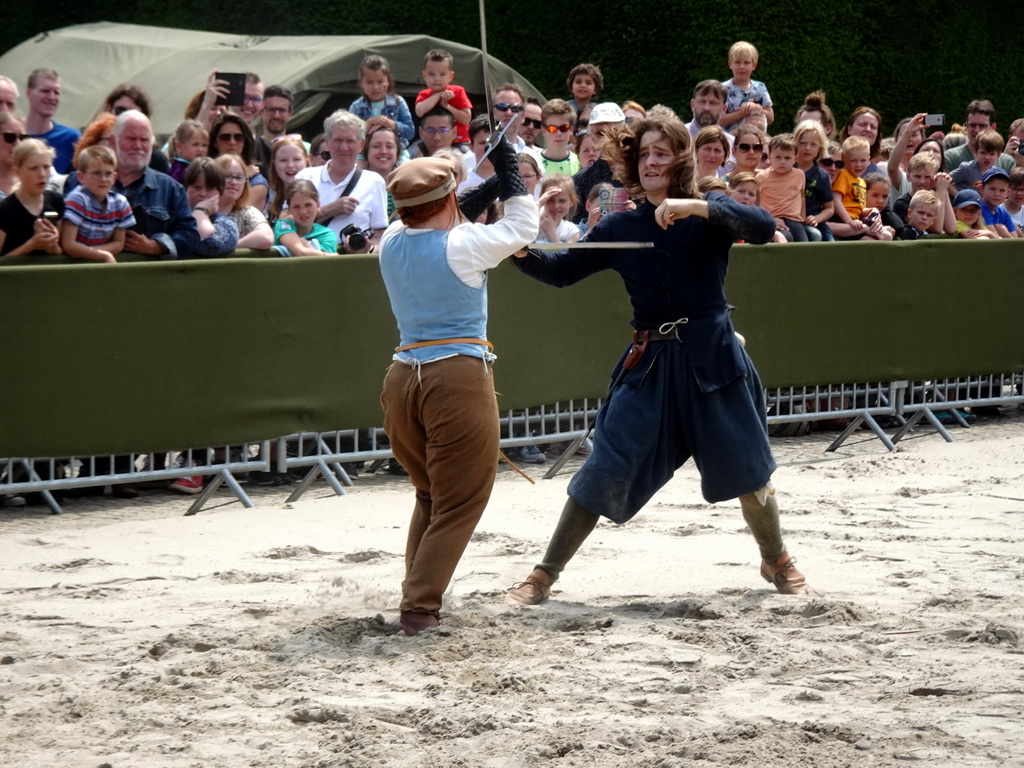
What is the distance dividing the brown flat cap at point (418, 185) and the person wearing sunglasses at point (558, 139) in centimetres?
574

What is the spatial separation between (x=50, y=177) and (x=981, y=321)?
6.64 m

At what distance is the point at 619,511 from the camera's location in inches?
228

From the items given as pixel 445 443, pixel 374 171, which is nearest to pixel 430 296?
pixel 445 443

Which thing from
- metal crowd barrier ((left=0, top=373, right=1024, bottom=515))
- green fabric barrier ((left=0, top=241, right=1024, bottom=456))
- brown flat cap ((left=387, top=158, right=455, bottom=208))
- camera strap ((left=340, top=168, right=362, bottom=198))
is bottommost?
metal crowd barrier ((left=0, top=373, right=1024, bottom=515))

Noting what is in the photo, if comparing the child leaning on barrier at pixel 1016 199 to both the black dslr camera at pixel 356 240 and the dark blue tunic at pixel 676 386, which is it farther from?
the dark blue tunic at pixel 676 386

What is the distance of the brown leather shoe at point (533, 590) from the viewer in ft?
19.1

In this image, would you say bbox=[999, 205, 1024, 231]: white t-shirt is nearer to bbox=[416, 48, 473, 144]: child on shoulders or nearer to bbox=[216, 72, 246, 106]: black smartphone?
bbox=[416, 48, 473, 144]: child on shoulders

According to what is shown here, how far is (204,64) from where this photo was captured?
60.0 ft

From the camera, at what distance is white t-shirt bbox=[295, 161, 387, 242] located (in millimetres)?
9484

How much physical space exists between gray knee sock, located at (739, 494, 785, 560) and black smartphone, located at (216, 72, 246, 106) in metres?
5.99

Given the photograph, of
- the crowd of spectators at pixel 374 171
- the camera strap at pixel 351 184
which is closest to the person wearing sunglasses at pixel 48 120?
the crowd of spectators at pixel 374 171

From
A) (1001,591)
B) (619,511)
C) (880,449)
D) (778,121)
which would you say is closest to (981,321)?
(880,449)

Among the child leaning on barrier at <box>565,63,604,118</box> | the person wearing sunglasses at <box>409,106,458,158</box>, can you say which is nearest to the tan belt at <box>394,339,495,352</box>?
the person wearing sunglasses at <box>409,106,458,158</box>

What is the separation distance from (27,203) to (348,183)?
2.41m
